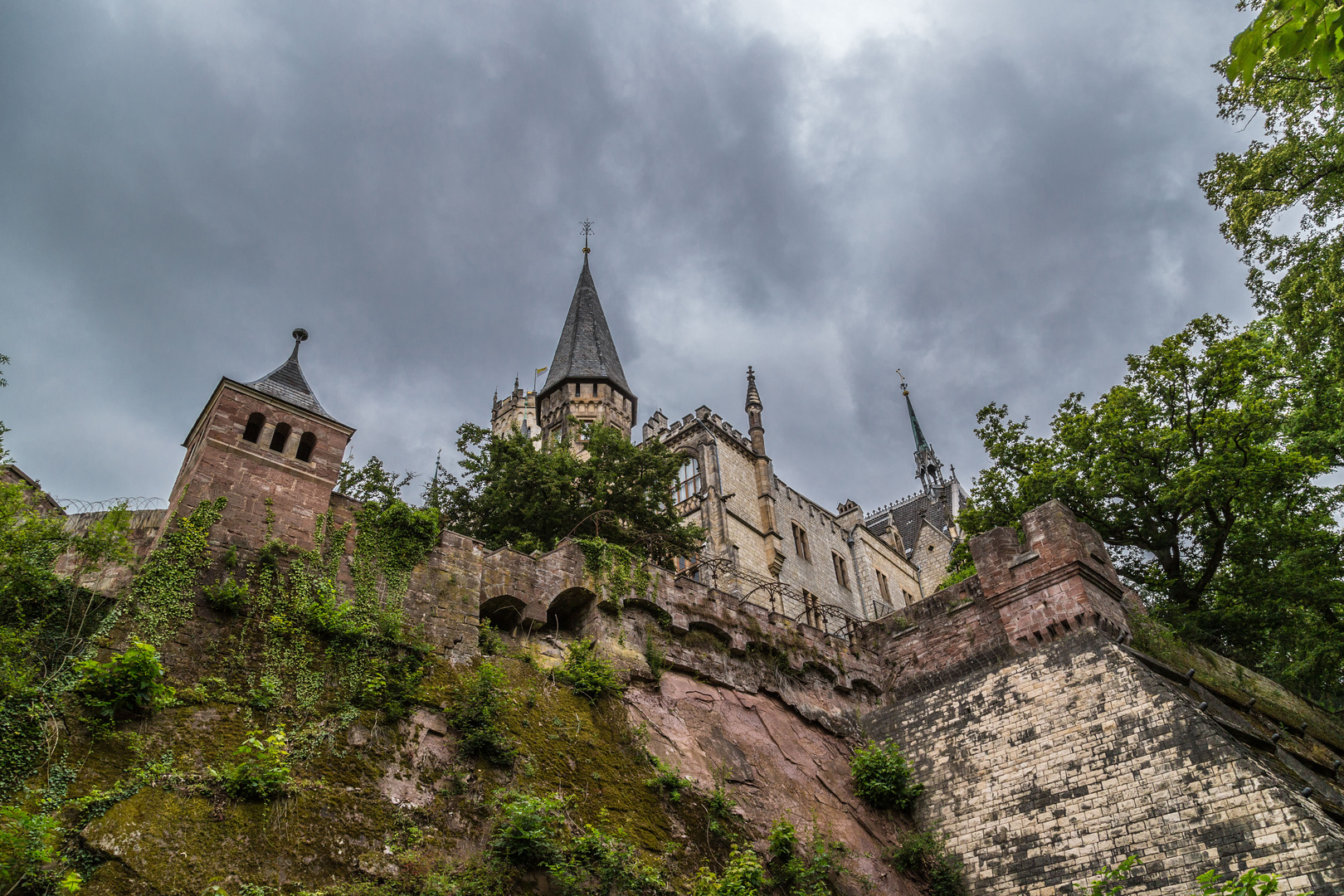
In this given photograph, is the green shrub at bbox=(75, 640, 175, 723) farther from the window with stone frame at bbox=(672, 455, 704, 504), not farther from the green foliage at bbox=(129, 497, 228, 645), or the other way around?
the window with stone frame at bbox=(672, 455, 704, 504)

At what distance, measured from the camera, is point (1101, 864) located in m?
14.7

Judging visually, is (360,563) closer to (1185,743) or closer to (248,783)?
(248,783)

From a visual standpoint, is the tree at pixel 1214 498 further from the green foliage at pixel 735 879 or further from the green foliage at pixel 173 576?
the green foliage at pixel 173 576

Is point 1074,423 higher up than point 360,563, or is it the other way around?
point 1074,423

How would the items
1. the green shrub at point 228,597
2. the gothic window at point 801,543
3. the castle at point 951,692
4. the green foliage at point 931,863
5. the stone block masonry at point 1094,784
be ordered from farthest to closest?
1. the gothic window at point 801,543
2. the green foliage at point 931,863
3. the castle at point 951,692
4. the stone block masonry at point 1094,784
5. the green shrub at point 228,597

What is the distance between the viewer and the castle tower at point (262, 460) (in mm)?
14367

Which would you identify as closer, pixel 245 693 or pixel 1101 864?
pixel 245 693

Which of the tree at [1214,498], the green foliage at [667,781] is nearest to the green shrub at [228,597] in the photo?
the green foliage at [667,781]

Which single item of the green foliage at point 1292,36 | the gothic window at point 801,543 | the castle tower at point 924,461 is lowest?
the green foliage at point 1292,36

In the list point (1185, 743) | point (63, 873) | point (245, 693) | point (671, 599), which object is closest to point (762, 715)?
point (671, 599)

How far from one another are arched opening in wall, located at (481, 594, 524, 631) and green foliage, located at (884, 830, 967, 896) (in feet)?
26.3

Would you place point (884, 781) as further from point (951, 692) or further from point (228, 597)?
point (228, 597)

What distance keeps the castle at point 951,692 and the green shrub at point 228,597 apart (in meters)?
0.20

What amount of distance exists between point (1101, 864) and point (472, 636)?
425 inches
